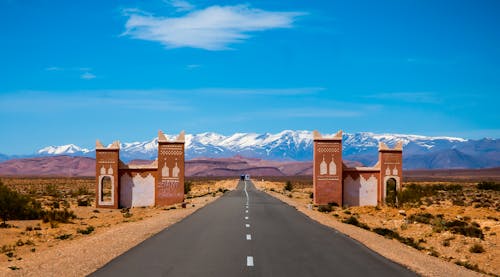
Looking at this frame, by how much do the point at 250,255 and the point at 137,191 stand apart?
33.8 m

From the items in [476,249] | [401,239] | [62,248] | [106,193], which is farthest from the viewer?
[106,193]

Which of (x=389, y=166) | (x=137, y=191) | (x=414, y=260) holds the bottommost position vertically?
(x=414, y=260)

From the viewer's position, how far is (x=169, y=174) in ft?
161

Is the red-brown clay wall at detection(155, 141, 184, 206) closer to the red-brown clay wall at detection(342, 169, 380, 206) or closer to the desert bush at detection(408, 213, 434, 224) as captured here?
the red-brown clay wall at detection(342, 169, 380, 206)

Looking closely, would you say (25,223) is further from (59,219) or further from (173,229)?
(173,229)

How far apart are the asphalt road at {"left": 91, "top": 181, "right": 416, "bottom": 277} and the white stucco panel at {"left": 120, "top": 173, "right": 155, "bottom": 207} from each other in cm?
2451

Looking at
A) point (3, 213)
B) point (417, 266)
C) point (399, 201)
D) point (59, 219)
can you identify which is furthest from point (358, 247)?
point (399, 201)

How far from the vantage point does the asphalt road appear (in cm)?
1403

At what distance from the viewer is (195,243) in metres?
19.8

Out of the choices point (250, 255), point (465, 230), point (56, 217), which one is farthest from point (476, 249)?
point (56, 217)

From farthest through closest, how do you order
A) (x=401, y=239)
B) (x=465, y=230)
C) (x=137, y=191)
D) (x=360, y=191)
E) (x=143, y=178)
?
(x=360, y=191) < (x=143, y=178) < (x=137, y=191) < (x=465, y=230) < (x=401, y=239)

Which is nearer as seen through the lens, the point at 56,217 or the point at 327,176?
the point at 56,217

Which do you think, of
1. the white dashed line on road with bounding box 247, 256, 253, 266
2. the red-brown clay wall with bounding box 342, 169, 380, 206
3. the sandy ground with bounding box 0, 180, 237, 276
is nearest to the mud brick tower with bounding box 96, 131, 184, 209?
the sandy ground with bounding box 0, 180, 237, 276

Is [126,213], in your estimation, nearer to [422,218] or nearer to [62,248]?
[422,218]
